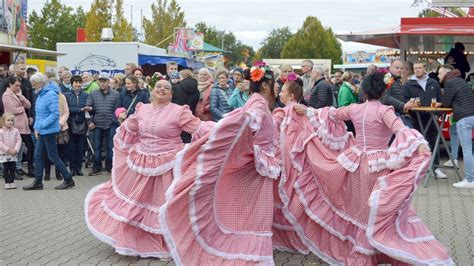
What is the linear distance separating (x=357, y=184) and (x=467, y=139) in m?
5.46

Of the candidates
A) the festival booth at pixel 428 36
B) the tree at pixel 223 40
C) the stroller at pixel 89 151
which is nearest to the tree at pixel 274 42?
the tree at pixel 223 40

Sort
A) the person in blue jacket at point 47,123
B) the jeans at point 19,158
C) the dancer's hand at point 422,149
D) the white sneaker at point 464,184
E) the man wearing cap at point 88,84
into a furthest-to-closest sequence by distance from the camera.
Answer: the man wearing cap at point 88,84
the jeans at point 19,158
the white sneaker at point 464,184
the person in blue jacket at point 47,123
the dancer's hand at point 422,149

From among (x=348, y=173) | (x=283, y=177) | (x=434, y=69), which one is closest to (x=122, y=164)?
(x=283, y=177)

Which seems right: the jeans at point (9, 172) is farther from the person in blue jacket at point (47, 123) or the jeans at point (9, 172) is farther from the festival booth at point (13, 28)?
the festival booth at point (13, 28)

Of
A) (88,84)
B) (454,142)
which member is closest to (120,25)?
(88,84)

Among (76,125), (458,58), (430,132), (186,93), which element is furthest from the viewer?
(458,58)

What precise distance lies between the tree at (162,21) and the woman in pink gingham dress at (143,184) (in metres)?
50.4

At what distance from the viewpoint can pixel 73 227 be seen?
8.38m

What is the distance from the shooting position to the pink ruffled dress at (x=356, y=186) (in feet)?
19.2

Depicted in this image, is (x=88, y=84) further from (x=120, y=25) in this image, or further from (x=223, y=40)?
(x=223, y=40)

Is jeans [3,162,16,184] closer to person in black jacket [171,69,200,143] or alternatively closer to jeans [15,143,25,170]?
jeans [15,143,25,170]

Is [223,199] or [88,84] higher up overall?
[88,84]

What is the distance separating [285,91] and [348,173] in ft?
3.93

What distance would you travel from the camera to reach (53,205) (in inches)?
391
